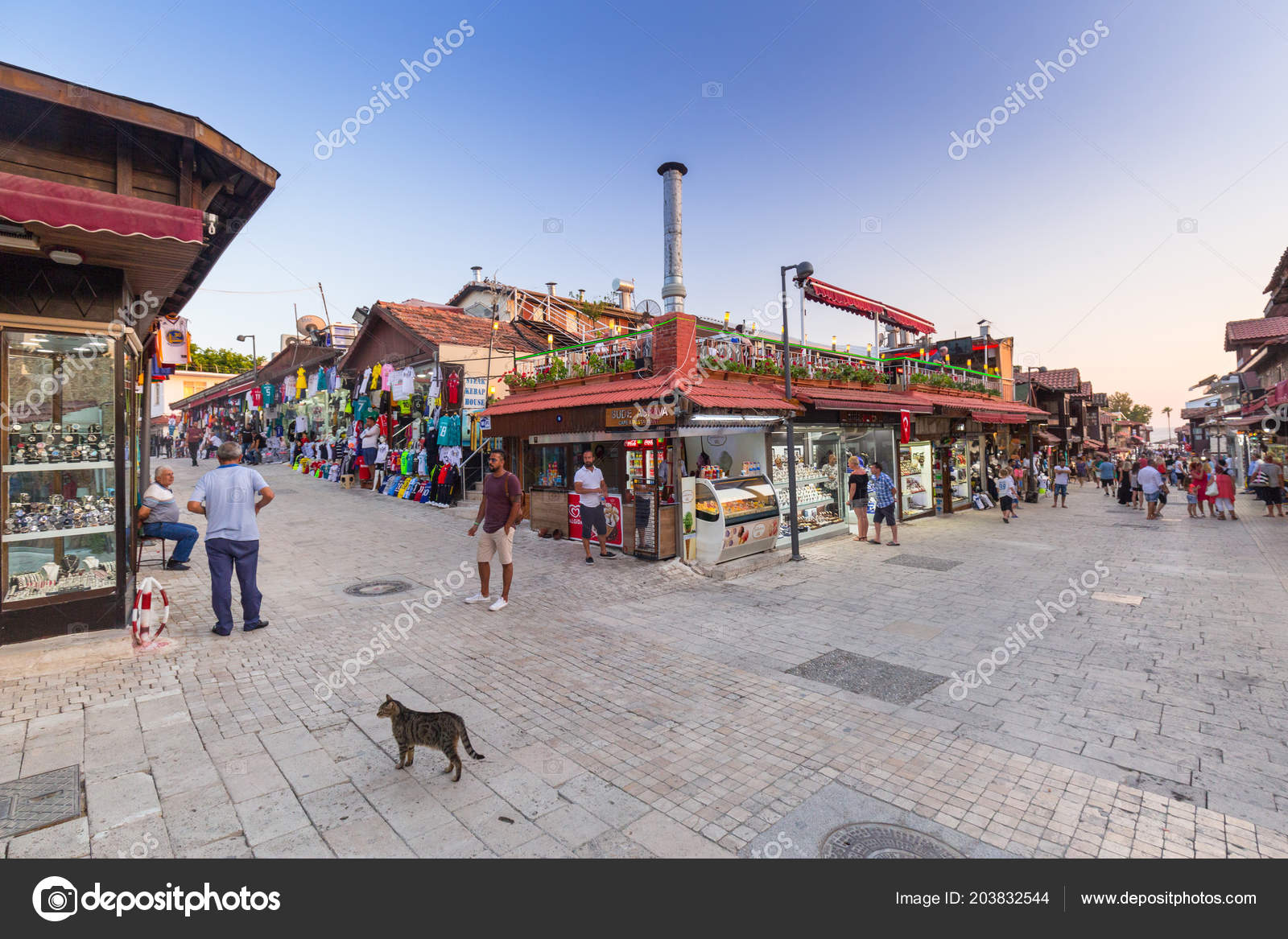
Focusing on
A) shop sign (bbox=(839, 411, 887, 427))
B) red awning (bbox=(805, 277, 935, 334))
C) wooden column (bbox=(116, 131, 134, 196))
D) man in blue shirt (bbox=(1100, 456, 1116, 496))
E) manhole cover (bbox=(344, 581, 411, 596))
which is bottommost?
manhole cover (bbox=(344, 581, 411, 596))

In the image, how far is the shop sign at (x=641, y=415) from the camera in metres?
9.98

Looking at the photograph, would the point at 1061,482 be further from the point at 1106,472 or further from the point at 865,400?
the point at 865,400

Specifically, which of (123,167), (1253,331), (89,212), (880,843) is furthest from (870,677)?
(1253,331)

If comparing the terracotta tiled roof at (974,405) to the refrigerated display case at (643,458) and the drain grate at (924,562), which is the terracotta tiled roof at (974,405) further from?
the refrigerated display case at (643,458)

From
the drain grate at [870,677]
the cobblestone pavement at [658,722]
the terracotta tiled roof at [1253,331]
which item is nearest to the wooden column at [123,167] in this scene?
the cobblestone pavement at [658,722]

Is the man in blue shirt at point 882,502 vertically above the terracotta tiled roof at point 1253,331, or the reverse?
the terracotta tiled roof at point 1253,331

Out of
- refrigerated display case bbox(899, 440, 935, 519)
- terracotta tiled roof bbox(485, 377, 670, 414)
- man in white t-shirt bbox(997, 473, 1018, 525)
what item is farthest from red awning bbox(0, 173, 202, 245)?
man in white t-shirt bbox(997, 473, 1018, 525)

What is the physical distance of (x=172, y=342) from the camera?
1185 centimetres

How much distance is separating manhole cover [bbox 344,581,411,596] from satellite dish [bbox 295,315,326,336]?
2876 centimetres

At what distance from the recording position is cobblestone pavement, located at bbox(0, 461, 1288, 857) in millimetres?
3146

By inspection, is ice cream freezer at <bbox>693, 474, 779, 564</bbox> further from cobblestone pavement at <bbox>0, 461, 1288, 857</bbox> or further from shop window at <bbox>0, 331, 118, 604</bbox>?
shop window at <bbox>0, 331, 118, 604</bbox>

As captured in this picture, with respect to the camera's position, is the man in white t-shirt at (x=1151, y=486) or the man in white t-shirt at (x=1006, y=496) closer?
the man in white t-shirt at (x=1006, y=496)

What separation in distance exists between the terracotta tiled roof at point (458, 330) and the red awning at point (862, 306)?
9.04 m

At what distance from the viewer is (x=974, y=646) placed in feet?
20.2
